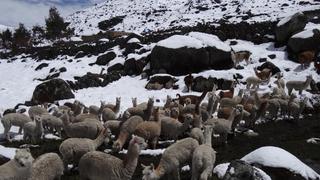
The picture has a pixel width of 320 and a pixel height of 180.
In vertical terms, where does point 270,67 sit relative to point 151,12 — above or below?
above

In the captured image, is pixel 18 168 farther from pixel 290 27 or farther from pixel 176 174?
pixel 290 27

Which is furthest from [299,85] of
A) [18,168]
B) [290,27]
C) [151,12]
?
[151,12]

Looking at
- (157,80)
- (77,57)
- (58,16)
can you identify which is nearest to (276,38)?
(157,80)

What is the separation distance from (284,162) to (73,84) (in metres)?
21.6

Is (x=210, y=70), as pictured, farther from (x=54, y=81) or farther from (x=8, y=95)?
(x=8, y=95)

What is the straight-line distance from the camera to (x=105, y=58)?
39.5 meters

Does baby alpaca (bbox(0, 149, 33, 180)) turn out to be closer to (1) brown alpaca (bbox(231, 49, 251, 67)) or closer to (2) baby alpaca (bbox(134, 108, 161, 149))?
(2) baby alpaca (bbox(134, 108, 161, 149))

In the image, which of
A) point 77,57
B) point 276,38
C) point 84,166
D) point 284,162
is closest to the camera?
point 84,166

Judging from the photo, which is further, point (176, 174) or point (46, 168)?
point (176, 174)

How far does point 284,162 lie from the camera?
10.4m

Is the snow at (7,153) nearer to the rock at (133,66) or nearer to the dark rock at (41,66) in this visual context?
the rock at (133,66)

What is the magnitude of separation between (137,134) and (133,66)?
2125 cm

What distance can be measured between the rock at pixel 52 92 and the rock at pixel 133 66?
26.7ft

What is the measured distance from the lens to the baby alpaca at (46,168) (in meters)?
8.85
